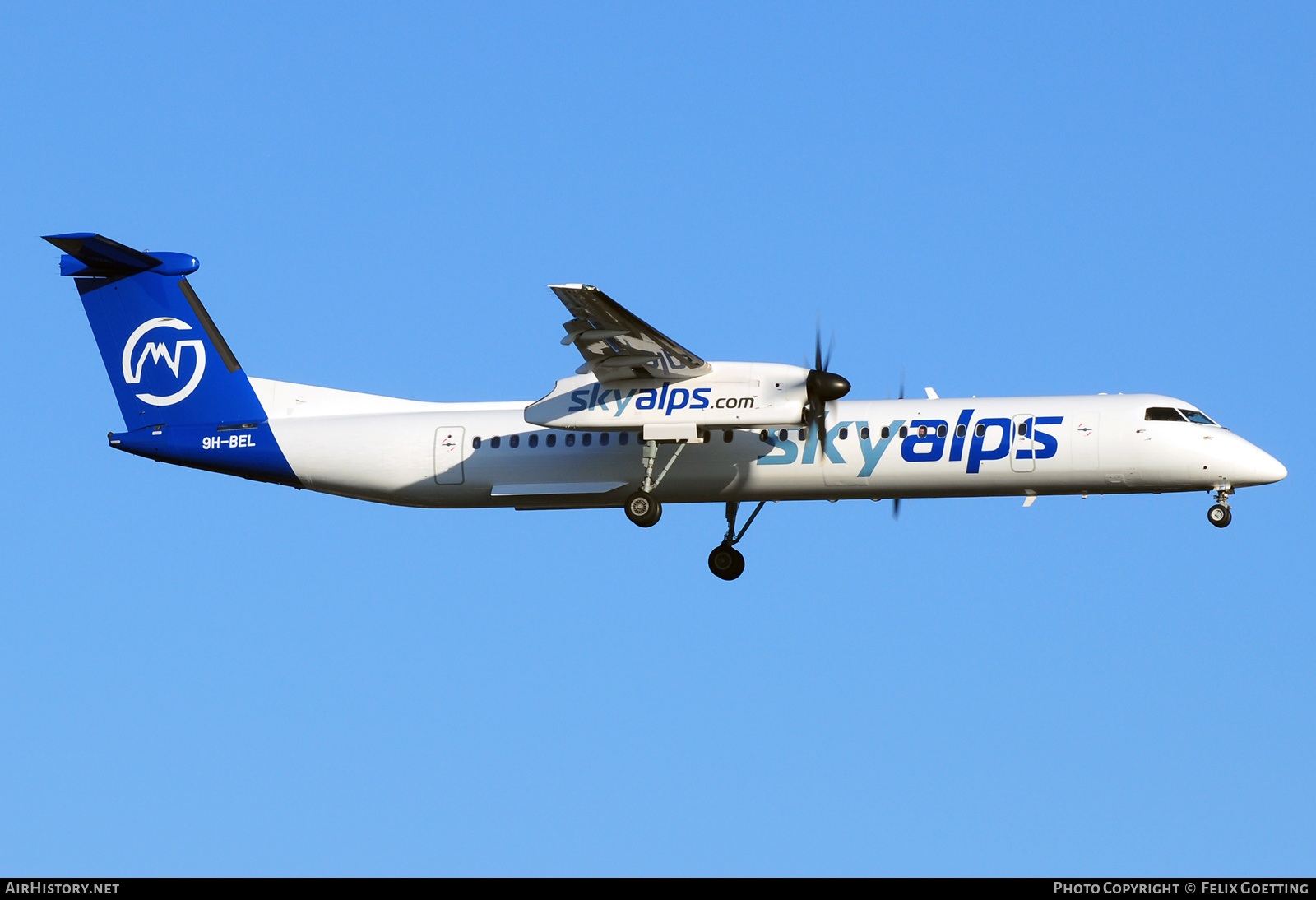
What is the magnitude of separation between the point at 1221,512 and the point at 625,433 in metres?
8.78

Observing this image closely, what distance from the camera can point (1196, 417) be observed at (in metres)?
22.8

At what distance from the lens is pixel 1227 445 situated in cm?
2242

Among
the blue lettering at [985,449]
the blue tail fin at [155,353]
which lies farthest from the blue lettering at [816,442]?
the blue tail fin at [155,353]

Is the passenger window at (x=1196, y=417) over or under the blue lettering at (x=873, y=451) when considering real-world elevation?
over

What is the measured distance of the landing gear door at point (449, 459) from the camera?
2453cm

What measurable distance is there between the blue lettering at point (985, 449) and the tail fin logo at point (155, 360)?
40.6 ft

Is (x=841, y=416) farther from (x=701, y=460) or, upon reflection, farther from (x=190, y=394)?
(x=190, y=394)

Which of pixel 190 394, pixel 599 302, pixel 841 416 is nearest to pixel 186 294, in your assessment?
pixel 190 394

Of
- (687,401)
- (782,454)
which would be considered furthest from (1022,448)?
(687,401)

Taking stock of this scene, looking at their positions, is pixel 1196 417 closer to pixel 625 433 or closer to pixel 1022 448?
pixel 1022 448

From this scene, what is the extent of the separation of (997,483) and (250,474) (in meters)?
11.8

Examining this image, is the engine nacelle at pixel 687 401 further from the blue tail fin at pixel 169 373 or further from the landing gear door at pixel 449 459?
the blue tail fin at pixel 169 373
